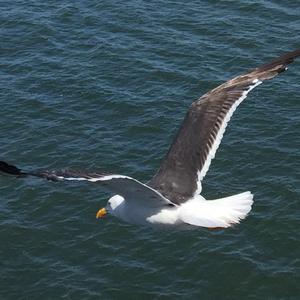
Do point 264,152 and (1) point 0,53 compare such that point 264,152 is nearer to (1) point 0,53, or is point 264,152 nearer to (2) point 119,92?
(2) point 119,92

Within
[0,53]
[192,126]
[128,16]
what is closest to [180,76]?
[128,16]

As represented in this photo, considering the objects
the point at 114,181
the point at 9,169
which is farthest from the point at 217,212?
the point at 9,169

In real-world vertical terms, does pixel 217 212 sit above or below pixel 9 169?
below

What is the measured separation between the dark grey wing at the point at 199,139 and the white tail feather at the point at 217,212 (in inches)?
57.8

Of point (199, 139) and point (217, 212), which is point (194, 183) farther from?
point (217, 212)

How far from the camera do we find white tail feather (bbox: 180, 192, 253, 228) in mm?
21641

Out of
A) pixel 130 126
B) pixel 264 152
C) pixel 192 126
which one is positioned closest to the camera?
pixel 192 126

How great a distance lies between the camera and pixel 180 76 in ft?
156

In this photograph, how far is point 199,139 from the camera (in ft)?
80.4

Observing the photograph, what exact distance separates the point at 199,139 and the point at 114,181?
5.10 meters

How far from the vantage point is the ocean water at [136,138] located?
31812mm

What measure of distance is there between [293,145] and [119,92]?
1225 cm

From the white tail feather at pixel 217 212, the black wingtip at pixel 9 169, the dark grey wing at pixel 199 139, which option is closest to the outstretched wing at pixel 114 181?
the black wingtip at pixel 9 169

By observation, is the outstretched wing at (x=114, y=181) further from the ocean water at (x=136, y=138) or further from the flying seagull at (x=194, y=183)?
the ocean water at (x=136, y=138)
